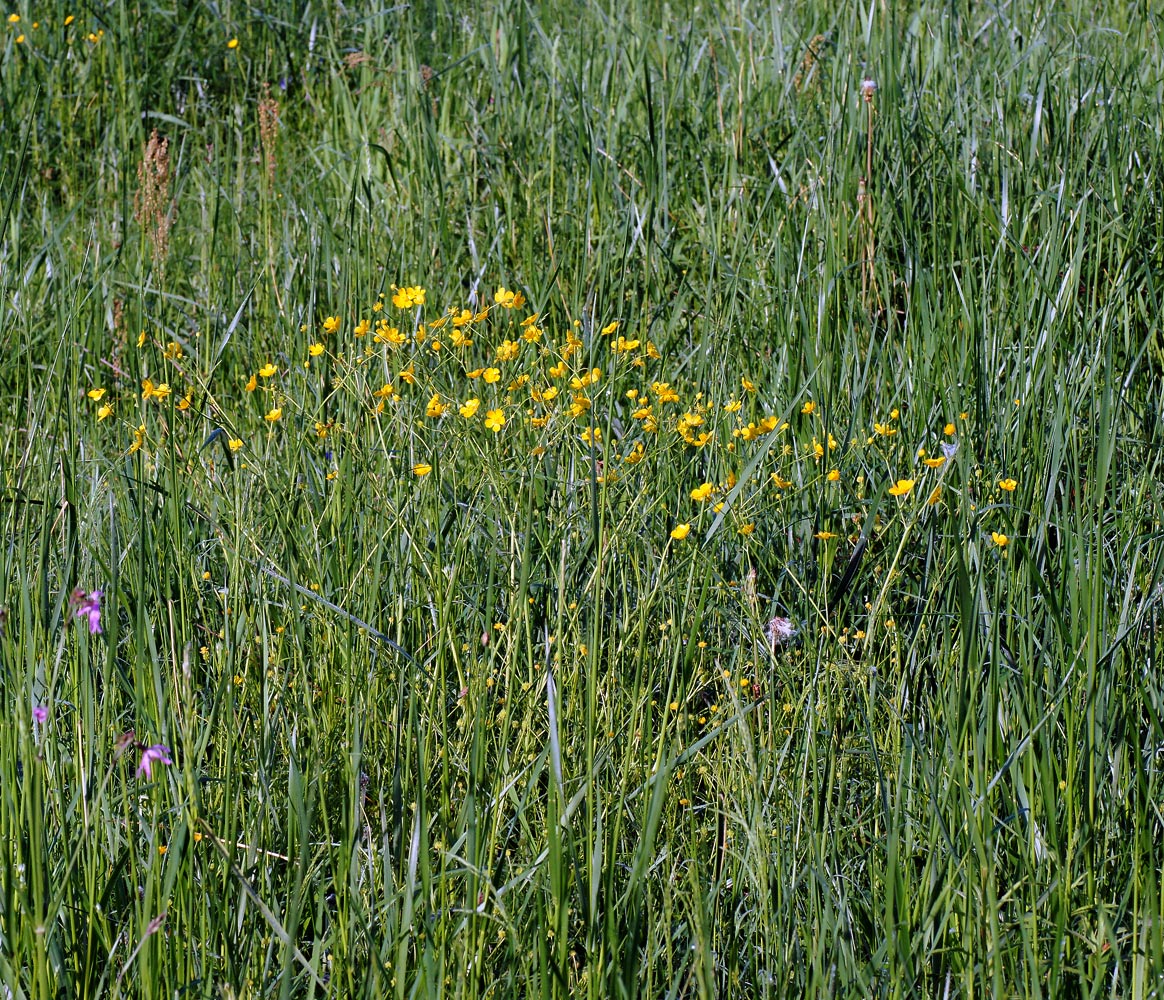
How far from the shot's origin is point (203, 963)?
1.29m

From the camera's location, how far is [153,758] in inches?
57.7

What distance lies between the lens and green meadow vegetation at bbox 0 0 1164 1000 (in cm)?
136

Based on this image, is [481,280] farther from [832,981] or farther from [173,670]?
[832,981]

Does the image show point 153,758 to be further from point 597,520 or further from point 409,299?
point 409,299

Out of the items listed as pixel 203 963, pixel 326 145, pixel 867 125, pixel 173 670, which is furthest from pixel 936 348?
pixel 326 145

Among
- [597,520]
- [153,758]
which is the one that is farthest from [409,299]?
[153,758]

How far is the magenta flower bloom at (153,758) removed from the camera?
4.40ft

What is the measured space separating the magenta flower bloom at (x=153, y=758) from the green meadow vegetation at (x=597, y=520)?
2 cm

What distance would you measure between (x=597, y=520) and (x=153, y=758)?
61 cm

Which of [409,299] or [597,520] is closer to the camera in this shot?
[597,520]

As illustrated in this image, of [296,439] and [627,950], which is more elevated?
[296,439]

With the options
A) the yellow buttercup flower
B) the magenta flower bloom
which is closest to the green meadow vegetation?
the magenta flower bloom

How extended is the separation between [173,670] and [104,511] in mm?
824

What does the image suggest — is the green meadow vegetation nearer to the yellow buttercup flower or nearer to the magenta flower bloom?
the magenta flower bloom
